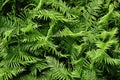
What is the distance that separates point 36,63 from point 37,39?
0.30 m

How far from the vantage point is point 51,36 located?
344 cm

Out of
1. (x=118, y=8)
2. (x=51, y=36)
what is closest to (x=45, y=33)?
(x=51, y=36)

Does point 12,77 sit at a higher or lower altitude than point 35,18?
lower

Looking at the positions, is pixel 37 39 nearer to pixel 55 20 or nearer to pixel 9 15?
pixel 55 20

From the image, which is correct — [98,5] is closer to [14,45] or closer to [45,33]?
[45,33]

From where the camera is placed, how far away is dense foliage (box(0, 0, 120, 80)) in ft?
10.8

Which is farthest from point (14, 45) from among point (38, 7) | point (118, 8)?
point (118, 8)

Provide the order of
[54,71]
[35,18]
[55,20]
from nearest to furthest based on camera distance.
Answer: [54,71], [55,20], [35,18]

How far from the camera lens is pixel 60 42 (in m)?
3.55

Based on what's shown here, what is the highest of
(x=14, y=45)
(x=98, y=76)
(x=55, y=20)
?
(x=55, y=20)

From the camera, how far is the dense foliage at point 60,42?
328 centimetres

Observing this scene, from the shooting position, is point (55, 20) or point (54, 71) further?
point (55, 20)

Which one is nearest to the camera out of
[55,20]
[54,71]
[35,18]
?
[54,71]

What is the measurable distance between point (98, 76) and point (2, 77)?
1.15m
